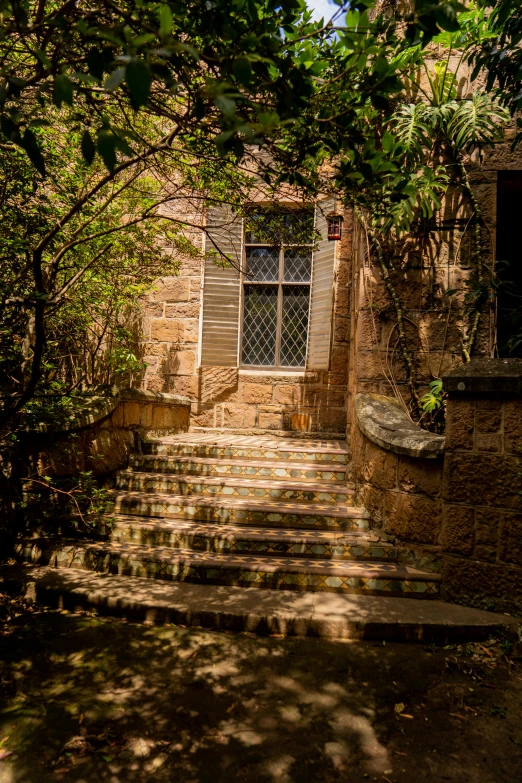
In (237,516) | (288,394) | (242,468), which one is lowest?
(237,516)

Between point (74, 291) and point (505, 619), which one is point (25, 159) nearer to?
point (74, 291)

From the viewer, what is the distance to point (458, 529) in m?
2.98

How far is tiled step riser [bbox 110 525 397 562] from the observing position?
3.38 m

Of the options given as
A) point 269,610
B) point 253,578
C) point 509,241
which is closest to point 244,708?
point 269,610

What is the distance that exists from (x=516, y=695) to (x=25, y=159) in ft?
13.3

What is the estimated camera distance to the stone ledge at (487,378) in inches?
110

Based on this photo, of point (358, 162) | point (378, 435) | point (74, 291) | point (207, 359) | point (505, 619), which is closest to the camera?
point (358, 162)

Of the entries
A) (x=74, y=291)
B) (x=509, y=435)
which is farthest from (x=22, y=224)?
(x=509, y=435)

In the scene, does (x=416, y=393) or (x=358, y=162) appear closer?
(x=358, y=162)

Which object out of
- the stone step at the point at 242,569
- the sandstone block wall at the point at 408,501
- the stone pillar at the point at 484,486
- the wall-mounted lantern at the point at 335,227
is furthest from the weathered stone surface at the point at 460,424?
the wall-mounted lantern at the point at 335,227

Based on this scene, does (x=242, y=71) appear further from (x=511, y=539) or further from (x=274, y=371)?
(x=274, y=371)

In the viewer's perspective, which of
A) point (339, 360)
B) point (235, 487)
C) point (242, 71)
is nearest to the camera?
point (242, 71)

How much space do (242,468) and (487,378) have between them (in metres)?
2.54

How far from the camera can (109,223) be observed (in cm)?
410
